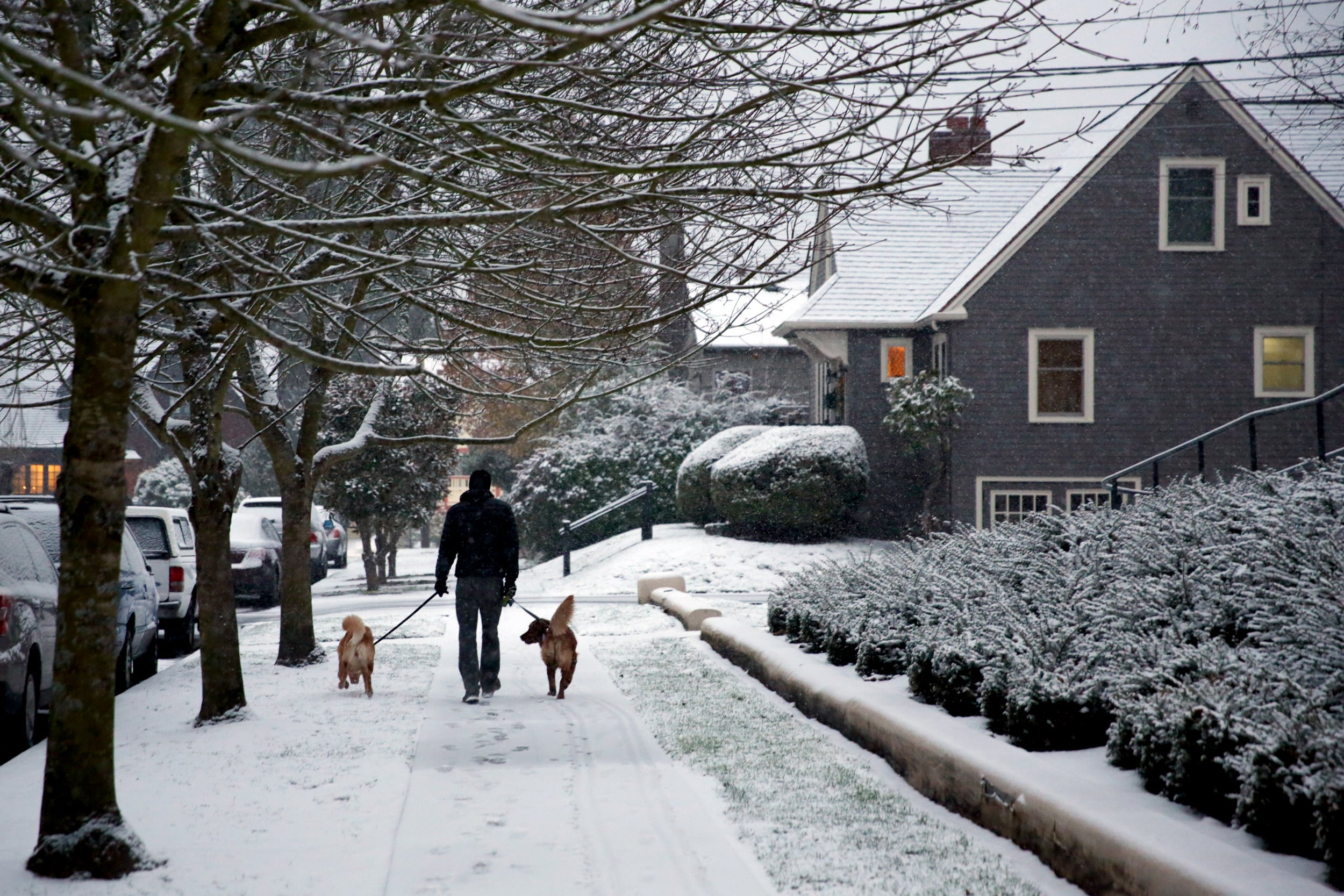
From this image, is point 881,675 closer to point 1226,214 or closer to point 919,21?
point 919,21

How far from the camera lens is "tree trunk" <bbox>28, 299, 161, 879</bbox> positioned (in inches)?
189

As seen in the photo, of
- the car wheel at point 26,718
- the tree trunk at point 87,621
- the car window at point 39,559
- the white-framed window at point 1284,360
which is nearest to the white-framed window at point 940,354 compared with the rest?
the white-framed window at point 1284,360

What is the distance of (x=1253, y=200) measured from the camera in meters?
22.5

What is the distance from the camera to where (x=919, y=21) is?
4465 mm

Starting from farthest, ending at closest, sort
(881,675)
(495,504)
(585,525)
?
(585,525) < (495,504) < (881,675)

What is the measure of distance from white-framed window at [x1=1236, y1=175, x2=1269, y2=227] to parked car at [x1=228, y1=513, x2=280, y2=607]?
18.7 m

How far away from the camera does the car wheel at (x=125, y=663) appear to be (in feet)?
34.8

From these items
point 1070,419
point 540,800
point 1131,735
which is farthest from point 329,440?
point 1131,735

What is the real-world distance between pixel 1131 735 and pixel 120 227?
15.7 ft

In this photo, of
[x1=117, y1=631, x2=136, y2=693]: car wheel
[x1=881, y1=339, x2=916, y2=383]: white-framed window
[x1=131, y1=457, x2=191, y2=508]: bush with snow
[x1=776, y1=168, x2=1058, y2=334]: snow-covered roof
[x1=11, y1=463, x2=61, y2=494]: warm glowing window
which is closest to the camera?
[x1=117, y1=631, x2=136, y2=693]: car wheel

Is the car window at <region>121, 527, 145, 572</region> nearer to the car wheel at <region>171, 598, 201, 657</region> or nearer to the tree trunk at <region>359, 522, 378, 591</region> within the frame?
the car wheel at <region>171, 598, 201, 657</region>

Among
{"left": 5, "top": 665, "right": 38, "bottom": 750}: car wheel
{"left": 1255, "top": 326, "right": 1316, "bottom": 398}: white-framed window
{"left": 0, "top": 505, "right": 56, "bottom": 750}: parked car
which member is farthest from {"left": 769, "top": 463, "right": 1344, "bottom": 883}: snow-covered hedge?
{"left": 1255, "top": 326, "right": 1316, "bottom": 398}: white-framed window

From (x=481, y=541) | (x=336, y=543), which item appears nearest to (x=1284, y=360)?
(x=481, y=541)

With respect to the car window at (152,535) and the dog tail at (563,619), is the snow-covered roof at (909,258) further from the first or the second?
the dog tail at (563,619)
